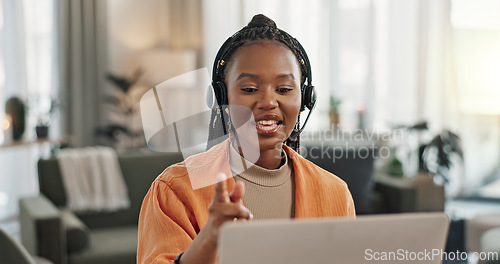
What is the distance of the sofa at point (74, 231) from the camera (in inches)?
93.9

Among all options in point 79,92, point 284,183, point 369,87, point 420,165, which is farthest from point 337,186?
point 79,92

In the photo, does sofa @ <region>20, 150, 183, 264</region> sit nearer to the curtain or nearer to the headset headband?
the headset headband

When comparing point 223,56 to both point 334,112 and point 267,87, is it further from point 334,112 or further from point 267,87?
point 334,112

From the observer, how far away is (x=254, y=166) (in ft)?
2.37

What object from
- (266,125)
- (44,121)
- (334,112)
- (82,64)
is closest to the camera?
(266,125)

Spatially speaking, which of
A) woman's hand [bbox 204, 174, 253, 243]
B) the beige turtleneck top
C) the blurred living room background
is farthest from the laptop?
the blurred living room background

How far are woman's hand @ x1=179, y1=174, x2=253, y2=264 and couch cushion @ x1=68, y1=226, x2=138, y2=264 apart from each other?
1.73m

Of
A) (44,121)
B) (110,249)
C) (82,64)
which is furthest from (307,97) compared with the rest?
(82,64)

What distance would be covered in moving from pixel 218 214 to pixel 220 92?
0.19m

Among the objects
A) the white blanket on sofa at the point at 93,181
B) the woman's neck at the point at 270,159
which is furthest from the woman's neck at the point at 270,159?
the white blanket on sofa at the point at 93,181

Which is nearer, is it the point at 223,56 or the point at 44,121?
the point at 223,56

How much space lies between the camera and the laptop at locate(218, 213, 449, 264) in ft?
1.74

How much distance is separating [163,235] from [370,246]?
252 millimetres

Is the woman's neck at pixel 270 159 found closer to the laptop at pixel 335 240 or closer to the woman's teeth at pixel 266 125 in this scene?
the woman's teeth at pixel 266 125
